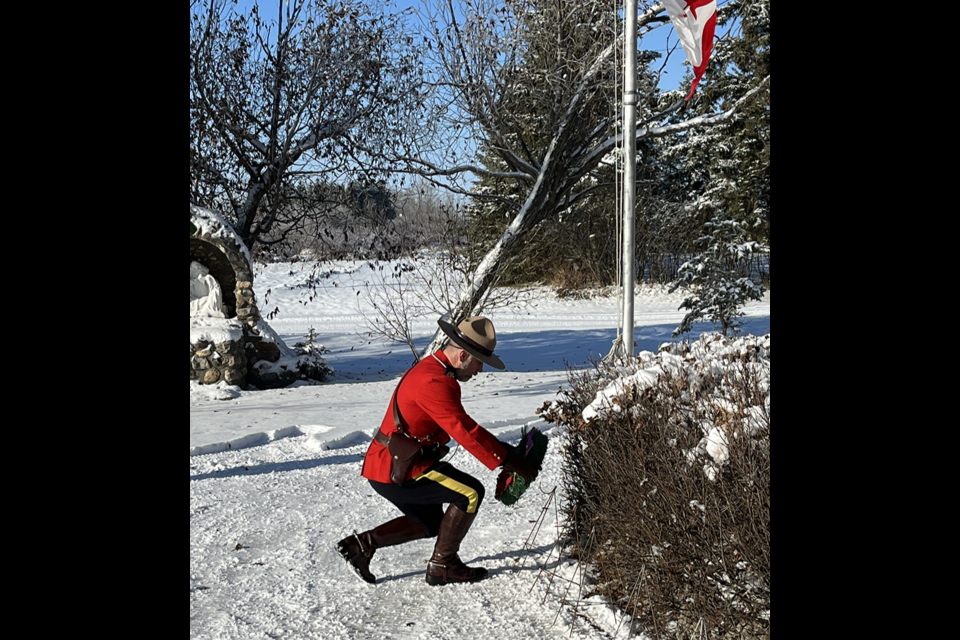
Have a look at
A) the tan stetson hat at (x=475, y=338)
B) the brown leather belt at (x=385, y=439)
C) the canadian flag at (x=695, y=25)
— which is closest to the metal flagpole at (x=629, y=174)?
the canadian flag at (x=695, y=25)

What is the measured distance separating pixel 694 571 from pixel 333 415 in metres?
6.60

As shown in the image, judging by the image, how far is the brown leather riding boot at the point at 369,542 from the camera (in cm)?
441

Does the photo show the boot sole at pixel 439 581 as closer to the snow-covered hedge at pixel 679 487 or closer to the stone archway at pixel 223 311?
the snow-covered hedge at pixel 679 487

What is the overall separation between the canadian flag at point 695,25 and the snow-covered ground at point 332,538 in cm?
390

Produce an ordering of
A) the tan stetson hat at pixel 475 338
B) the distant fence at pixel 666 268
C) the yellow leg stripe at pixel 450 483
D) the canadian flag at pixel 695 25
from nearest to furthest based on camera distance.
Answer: the tan stetson hat at pixel 475 338, the yellow leg stripe at pixel 450 483, the canadian flag at pixel 695 25, the distant fence at pixel 666 268

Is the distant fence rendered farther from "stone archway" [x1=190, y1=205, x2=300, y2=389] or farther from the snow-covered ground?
"stone archway" [x1=190, y1=205, x2=300, y2=389]

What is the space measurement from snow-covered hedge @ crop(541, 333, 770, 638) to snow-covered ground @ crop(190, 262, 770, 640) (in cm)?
32

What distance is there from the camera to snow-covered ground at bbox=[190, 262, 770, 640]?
13.0ft

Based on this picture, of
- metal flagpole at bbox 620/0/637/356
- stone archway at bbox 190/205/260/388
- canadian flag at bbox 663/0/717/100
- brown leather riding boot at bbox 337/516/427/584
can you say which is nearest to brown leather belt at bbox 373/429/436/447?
brown leather riding boot at bbox 337/516/427/584

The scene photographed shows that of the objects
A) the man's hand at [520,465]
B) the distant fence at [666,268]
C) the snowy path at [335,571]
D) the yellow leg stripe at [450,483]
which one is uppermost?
the distant fence at [666,268]

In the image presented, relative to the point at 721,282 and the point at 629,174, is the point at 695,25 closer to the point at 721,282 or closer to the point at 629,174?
the point at 629,174
